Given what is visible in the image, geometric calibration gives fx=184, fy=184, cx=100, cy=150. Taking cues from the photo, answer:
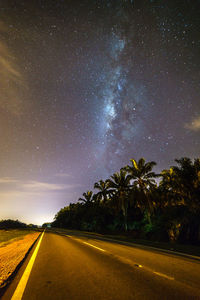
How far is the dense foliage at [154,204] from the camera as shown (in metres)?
19.5

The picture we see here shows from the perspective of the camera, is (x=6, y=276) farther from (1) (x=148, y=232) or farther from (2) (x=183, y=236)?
(1) (x=148, y=232)

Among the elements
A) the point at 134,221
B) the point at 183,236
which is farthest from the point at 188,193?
the point at 134,221

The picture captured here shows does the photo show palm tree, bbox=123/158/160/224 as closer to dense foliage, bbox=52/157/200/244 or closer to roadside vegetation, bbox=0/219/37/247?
dense foliage, bbox=52/157/200/244

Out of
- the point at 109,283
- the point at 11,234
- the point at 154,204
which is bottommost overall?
the point at 109,283

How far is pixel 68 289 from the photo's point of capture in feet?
11.8

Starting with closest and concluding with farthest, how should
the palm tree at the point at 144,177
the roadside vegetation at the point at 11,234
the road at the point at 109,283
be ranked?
the road at the point at 109,283 → the roadside vegetation at the point at 11,234 → the palm tree at the point at 144,177

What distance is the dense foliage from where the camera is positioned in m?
19.5

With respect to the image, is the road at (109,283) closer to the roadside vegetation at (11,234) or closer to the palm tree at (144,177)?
the roadside vegetation at (11,234)

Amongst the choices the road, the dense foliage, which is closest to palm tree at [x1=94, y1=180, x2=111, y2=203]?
the dense foliage

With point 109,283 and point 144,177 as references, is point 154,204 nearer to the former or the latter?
point 144,177

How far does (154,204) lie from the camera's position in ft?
88.6

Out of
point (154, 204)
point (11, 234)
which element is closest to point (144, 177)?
point (154, 204)

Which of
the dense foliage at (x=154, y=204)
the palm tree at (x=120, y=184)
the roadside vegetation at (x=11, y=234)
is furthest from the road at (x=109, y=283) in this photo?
the palm tree at (x=120, y=184)

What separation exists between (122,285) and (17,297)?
2004mm
